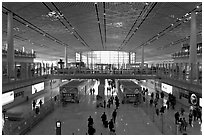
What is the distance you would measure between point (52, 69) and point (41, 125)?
39.1ft

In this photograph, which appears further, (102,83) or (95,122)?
(102,83)

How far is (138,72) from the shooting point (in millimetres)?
25531

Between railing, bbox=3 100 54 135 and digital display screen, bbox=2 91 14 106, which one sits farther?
digital display screen, bbox=2 91 14 106

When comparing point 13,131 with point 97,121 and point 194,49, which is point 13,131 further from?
point 194,49

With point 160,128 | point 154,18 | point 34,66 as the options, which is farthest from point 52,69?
point 160,128

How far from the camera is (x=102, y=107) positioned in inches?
819

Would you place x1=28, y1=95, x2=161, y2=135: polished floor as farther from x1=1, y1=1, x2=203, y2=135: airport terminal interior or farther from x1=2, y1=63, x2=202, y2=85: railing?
x1=2, y1=63, x2=202, y2=85: railing

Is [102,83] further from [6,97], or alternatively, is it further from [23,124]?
[23,124]

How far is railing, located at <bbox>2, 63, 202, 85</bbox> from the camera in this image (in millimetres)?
13602

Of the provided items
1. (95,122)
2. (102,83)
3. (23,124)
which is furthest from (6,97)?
Result: (102,83)

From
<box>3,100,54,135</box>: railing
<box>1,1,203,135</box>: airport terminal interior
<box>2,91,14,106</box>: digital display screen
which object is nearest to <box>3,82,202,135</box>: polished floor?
<box>1,1,203,135</box>: airport terminal interior

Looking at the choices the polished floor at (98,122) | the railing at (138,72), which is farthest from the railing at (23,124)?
the railing at (138,72)

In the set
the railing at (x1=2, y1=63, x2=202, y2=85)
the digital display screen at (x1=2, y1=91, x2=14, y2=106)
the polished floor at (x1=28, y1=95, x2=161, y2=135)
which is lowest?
the polished floor at (x1=28, y1=95, x2=161, y2=135)

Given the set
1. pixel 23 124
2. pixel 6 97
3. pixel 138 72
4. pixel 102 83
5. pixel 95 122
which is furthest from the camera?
pixel 102 83
